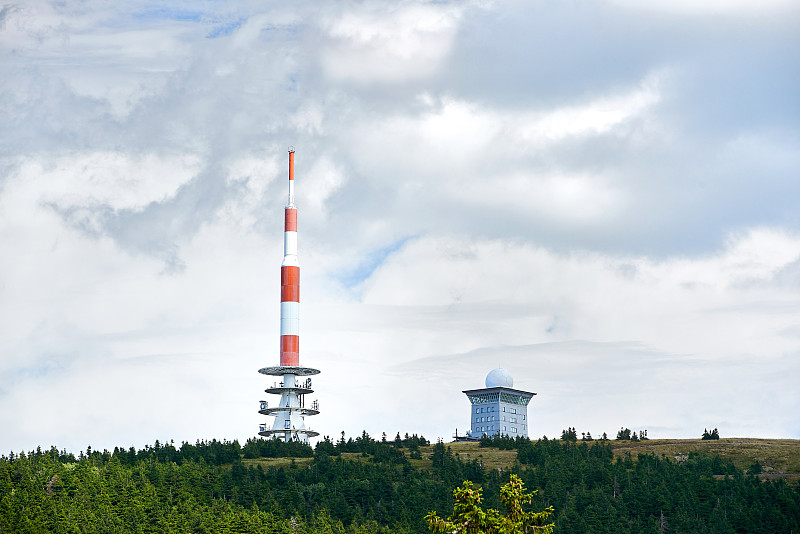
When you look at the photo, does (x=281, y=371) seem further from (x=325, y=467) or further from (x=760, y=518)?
(x=760, y=518)

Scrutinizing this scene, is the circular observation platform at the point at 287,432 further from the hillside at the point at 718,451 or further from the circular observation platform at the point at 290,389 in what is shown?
the hillside at the point at 718,451

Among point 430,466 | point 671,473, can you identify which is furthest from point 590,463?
point 430,466

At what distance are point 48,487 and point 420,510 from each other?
4270cm

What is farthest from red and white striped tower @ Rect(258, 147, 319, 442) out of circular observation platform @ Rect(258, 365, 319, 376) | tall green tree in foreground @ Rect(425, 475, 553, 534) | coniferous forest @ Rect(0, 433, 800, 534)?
tall green tree in foreground @ Rect(425, 475, 553, 534)

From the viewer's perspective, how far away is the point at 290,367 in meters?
169

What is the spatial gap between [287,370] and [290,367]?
6.86 ft

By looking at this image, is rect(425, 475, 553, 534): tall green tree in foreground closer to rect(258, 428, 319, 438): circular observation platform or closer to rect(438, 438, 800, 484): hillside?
rect(438, 438, 800, 484): hillside

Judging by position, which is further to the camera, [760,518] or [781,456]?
[781,456]

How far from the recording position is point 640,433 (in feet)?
598

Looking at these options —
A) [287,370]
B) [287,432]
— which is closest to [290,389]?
[287,370]

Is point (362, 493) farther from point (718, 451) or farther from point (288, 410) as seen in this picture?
point (718, 451)

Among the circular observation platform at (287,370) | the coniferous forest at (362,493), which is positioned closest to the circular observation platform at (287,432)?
the circular observation platform at (287,370)

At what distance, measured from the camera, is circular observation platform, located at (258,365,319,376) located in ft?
556

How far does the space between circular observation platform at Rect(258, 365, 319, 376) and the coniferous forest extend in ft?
55.9
